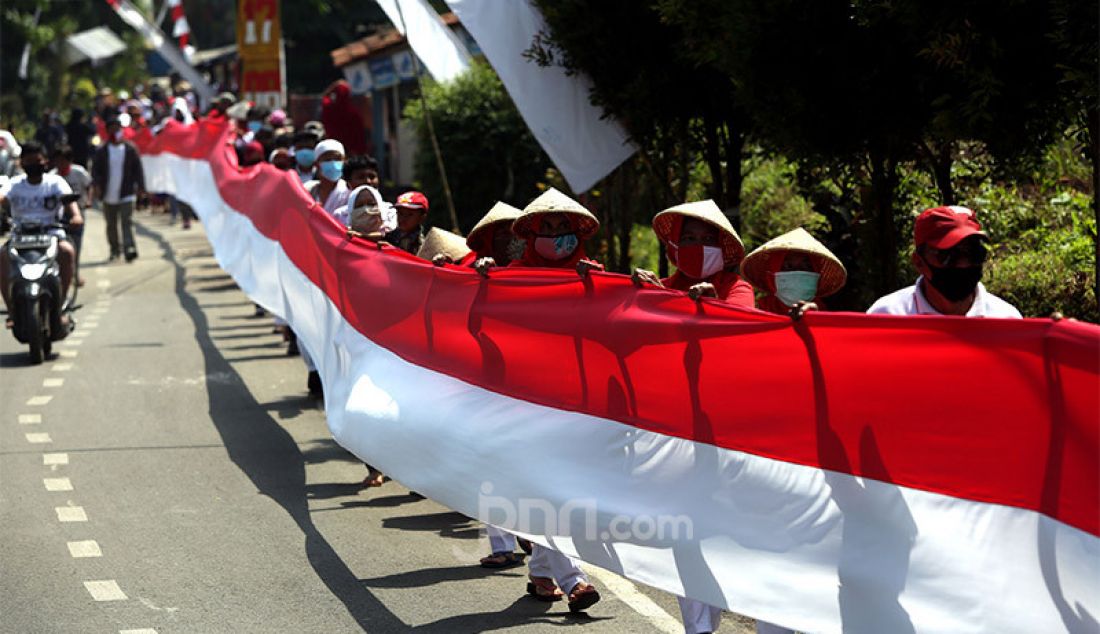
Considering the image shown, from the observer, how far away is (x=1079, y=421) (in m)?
5.09

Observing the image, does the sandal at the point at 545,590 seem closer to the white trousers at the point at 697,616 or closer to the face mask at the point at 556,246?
the white trousers at the point at 697,616

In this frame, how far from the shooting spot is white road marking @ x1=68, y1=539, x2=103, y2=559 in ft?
29.8

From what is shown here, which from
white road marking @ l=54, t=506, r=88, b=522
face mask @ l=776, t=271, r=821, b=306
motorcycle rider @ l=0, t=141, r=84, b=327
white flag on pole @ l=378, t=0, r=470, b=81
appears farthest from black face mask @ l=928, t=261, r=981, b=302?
motorcycle rider @ l=0, t=141, r=84, b=327

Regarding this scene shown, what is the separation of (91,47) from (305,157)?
1930 inches

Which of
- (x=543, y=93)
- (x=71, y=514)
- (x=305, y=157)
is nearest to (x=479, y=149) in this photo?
(x=305, y=157)

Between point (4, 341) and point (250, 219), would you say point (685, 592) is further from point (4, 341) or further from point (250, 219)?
point (4, 341)

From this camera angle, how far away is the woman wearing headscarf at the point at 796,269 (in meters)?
6.93

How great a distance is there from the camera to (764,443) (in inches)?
246

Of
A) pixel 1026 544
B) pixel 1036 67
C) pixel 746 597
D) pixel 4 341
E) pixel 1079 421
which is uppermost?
pixel 1036 67

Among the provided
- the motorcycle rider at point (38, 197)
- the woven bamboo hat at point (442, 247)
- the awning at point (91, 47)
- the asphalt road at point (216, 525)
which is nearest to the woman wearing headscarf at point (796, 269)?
the asphalt road at point (216, 525)

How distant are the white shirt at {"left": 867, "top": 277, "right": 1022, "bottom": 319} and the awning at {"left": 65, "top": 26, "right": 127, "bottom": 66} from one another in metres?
59.8

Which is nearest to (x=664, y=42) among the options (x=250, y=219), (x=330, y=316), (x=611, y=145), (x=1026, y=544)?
(x=611, y=145)

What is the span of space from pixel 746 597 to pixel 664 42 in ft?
26.5

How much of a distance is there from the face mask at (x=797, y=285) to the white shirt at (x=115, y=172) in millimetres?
19619
